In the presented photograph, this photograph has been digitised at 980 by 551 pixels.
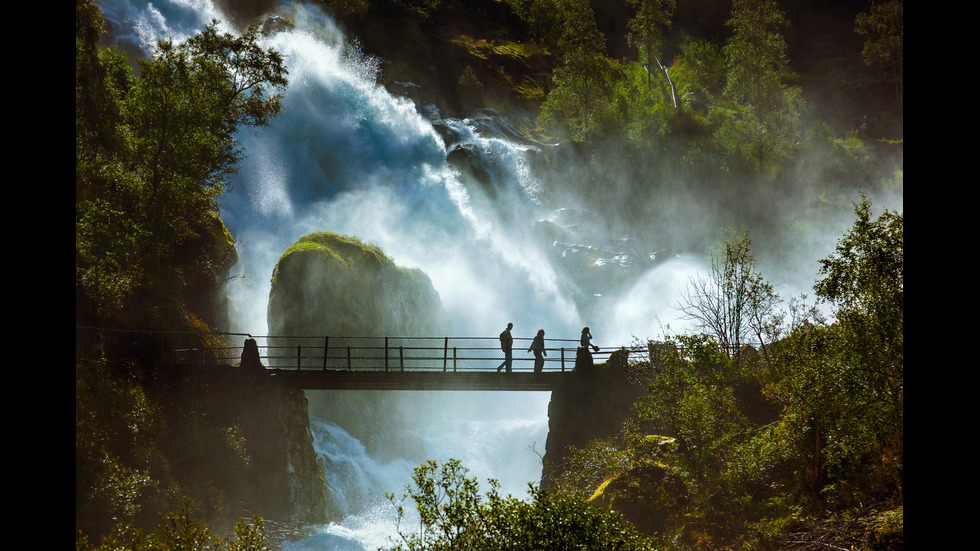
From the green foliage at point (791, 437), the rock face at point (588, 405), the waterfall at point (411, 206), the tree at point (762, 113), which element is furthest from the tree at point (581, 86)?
the green foliage at point (791, 437)

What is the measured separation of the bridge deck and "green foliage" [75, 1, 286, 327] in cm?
568

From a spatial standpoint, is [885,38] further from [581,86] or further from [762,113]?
[581,86]

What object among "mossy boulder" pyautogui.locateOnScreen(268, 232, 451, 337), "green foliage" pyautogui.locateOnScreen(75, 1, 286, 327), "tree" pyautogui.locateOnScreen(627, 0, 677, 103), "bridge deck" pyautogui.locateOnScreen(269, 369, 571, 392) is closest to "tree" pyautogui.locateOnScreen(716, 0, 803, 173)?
"tree" pyautogui.locateOnScreen(627, 0, 677, 103)

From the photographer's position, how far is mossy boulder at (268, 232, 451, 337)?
3128 centimetres

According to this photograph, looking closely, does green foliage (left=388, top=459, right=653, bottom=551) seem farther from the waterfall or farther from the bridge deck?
the waterfall

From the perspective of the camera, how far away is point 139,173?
1931 cm

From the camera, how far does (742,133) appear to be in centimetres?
4688

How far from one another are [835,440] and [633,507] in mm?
4885

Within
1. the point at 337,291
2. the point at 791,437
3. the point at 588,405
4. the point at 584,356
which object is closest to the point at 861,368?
the point at 791,437

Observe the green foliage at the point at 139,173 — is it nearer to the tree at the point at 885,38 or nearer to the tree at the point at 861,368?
the tree at the point at 861,368

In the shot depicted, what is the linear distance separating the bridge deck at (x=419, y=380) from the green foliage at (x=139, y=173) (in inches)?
224

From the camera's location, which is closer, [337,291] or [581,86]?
[337,291]

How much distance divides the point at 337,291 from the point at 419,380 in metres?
14.9

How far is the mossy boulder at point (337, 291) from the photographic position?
103 feet
